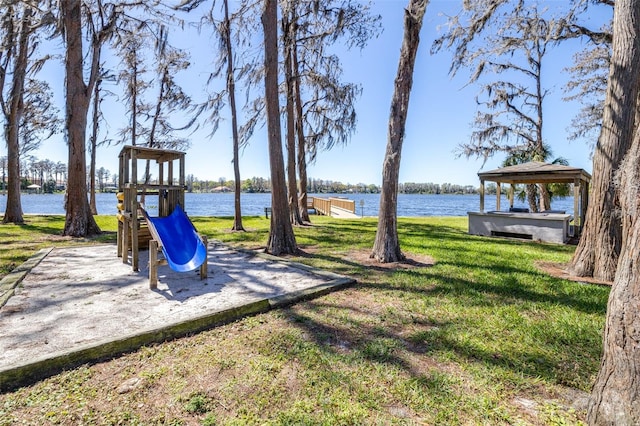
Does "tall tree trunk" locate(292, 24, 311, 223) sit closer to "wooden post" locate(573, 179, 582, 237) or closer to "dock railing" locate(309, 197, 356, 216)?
"dock railing" locate(309, 197, 356, 216)

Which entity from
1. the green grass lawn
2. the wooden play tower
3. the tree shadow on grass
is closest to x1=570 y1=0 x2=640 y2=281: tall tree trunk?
the tree shadow on grass

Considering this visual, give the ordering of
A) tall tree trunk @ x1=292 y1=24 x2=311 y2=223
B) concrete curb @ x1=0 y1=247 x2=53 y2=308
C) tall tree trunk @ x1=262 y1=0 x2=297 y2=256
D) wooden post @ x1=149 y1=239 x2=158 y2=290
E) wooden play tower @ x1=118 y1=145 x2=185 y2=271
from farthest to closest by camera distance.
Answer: tall tree trunk @ x1=292 y1=24 x2=311 y2=223, tall tree trunk @ x1=262 y1=0 x2=297 y2=256, wooden play tower @ x1=118 y1=145 x2=185 y2=271, wooden post @ x1=149 y1=239 x2=158 y2=290, concrete curb @ x1=0 y1=247 x2=53 y2=308

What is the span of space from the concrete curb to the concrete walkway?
1 cm

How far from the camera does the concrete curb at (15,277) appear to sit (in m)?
3.43

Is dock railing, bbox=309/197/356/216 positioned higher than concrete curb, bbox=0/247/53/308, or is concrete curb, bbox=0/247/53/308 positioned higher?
dock railing, bbox=309/197/356/216

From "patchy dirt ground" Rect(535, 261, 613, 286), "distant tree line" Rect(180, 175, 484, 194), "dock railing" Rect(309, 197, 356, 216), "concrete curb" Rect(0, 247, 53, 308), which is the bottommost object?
"patchy dirt ground" Rect(535, 261, 613, 286)

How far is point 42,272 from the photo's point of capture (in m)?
4.47

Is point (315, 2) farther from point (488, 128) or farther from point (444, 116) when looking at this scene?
point (488, 128)

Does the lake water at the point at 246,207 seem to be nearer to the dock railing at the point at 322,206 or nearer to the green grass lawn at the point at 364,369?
the dock railing at the point at 322,206

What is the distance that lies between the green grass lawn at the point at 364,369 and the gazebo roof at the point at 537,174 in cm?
665

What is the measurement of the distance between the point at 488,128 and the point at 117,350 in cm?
1713

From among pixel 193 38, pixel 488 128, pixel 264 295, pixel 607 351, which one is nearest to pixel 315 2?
pixel 193 38

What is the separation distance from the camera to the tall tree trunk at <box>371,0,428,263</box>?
5391 millimetres

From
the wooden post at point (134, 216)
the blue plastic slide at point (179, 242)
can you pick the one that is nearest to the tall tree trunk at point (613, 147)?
the blue plastic slide at point (179, 242)
